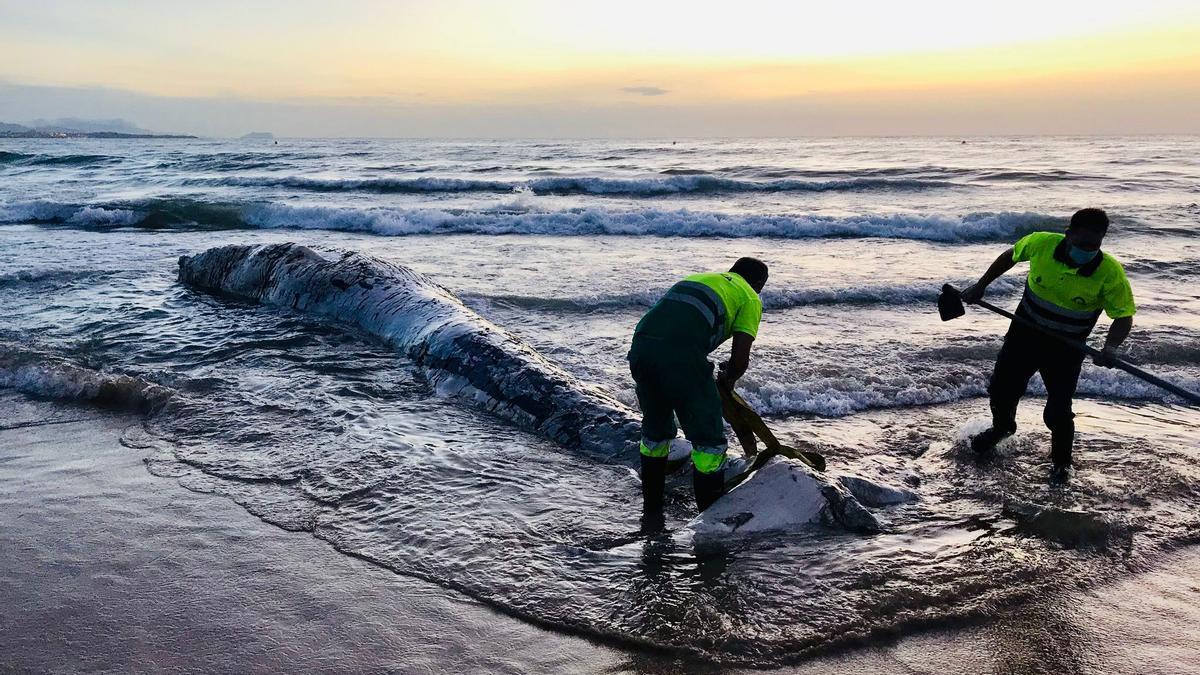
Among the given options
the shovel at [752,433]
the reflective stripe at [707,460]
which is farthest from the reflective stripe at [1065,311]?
the reflective stripe at [707,460]

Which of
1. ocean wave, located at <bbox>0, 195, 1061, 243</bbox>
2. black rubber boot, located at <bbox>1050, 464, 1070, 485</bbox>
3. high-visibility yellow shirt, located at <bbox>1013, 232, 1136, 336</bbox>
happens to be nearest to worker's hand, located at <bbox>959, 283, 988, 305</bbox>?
high-visibility yellow shirt, located at <bbox>1013, 232, 1136, 336</bbox>

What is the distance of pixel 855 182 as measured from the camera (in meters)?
28.8

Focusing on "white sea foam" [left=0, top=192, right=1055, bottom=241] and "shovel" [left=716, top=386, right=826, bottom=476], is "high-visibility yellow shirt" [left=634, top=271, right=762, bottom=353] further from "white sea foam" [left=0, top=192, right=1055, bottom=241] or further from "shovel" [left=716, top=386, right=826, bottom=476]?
"white sea foam" [left=0, top=192, right=1055, bottom=241]

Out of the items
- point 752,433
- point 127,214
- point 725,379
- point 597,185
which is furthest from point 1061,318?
point 597,185

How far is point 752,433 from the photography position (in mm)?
5301

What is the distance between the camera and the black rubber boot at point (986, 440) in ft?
20.4

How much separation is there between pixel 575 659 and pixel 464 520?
1.57 m

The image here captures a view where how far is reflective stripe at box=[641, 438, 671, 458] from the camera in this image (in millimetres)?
4992

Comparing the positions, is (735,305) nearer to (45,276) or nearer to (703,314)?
(703,314)

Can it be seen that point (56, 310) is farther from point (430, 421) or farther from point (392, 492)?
point (392, 492)

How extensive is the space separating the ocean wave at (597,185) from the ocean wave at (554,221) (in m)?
7.07

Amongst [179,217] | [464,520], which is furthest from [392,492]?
[179,217]

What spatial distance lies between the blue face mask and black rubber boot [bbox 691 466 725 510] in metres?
2.77

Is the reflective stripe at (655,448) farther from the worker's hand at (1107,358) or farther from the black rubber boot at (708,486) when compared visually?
the worker's hand at (1107,358)
